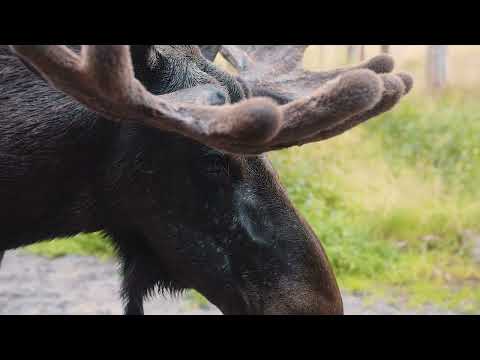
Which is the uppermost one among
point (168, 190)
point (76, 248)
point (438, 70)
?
point (438, 70)

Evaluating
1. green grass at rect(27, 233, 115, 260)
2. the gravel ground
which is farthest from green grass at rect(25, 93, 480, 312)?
the gravel ground

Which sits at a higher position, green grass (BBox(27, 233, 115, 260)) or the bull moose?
the bull moose

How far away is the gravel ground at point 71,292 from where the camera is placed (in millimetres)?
3996

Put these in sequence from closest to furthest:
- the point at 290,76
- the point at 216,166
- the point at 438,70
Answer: the point at 216,166
the point at 290,76
the point at 438,70

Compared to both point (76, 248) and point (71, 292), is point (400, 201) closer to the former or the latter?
point (76, 248)

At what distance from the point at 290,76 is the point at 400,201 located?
144 inches

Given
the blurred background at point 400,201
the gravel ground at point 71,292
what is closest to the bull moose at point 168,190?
the gravel ground at point 71,292

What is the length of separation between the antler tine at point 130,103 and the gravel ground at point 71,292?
243cm

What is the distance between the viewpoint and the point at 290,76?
94.3 inches

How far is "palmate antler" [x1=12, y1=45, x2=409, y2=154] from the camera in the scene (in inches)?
52.7

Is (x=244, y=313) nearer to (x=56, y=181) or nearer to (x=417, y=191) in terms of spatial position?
(x=56, y=181)

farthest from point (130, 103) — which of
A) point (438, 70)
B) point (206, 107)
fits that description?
point (438, 70)

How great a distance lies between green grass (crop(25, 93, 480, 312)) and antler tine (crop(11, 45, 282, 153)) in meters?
3.33

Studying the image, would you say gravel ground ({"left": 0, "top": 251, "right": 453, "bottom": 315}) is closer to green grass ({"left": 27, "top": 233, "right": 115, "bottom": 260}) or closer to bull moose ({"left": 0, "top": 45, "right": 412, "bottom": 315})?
green grass ({"left": 27, "top": 233, "right": 115, "bottom": 260})
